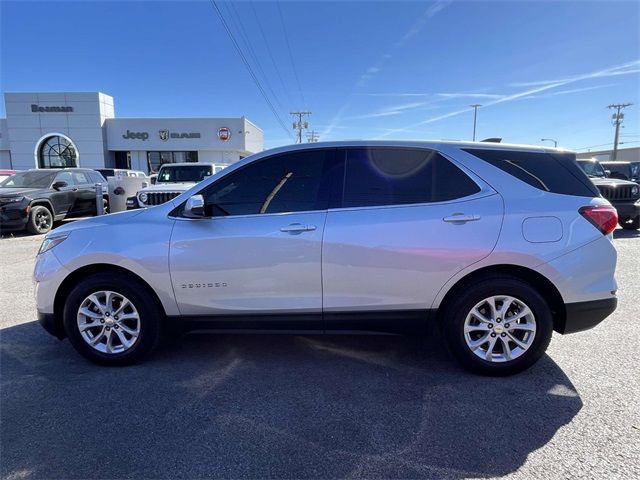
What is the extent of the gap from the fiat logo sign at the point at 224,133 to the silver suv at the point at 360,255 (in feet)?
110

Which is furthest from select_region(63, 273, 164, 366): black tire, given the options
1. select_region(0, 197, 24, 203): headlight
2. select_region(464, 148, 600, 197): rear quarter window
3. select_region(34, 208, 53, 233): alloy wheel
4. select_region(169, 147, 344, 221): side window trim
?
select_region(34, 208, 53, 233): alloy wheel

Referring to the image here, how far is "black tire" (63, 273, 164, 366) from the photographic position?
3.34 metres

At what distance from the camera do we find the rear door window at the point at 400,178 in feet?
10.6

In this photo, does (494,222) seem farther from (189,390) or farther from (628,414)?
(189,390)

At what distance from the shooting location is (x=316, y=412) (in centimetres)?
280

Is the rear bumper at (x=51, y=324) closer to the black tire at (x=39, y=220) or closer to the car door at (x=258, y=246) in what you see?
the car door at (x=258, y=246)

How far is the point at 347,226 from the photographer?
316 cm

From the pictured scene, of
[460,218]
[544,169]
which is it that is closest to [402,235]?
[460,218]

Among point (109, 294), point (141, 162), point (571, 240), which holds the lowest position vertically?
point (109, 294)

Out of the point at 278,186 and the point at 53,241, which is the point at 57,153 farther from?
the point at 278,186

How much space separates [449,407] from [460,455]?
0.49 metres

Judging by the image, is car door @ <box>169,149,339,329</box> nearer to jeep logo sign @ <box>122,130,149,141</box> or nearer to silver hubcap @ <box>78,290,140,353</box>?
silver hubcap @ <box>78,290,140,353</box>

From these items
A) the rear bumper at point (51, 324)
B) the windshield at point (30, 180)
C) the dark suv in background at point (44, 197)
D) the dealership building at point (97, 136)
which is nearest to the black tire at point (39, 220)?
the dark suv in background at point (44, 197)

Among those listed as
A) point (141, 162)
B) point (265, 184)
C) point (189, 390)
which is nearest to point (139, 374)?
point (189, 390)
